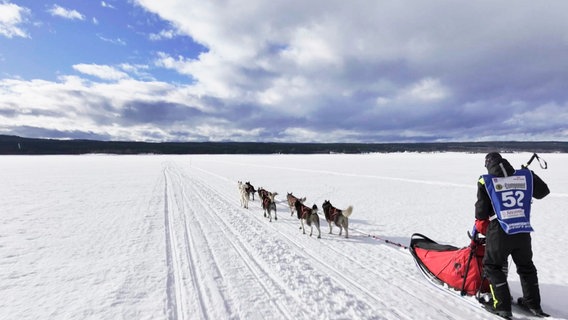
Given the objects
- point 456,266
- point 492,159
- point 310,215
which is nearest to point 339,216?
point 310,215

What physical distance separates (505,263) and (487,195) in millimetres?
808

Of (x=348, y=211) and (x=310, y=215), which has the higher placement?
(x=348, y=211)

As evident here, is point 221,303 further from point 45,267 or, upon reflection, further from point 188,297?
point 45,267

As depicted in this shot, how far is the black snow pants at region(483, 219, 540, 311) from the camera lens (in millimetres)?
3508

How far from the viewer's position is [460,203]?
11297 mm

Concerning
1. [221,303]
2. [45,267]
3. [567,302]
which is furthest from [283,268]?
[45,267]

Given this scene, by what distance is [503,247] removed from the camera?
351 cm

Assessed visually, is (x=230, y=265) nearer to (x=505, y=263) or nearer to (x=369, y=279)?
(x=369, y=279)

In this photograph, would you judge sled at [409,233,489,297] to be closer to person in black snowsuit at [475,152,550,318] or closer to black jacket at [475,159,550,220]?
person in black snowsuit at [475,152,550,318]

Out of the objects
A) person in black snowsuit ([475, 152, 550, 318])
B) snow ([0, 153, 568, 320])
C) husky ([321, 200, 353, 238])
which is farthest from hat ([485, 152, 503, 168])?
husky ([321, 200, 353, 238])

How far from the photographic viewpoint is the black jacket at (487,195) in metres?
3.52

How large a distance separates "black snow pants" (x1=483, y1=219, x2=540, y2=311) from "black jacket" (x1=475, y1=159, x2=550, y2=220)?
0.45 ft

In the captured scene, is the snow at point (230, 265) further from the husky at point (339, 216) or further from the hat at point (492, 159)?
the hat at point (492, 159)

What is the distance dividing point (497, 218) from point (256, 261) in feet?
12.0
